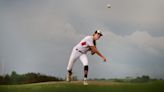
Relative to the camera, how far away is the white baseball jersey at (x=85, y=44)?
16.8 ft

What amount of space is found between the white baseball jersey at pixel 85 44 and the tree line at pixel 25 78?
49 centimetres

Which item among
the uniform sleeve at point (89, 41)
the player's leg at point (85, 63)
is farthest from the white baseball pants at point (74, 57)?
the uniform sleeve at point (89, 41)

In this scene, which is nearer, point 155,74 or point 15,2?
point 155,74

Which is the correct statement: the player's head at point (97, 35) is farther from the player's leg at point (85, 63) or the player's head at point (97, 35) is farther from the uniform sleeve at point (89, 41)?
the player's leg at point (85, 63)

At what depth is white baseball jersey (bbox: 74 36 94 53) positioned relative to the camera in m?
5.11

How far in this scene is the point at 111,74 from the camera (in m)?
5.21

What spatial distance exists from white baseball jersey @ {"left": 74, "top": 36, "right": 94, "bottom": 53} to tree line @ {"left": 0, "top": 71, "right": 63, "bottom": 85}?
0.49 m

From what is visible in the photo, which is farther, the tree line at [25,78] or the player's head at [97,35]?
the tree line at [25,78]

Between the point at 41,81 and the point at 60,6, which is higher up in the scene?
the point at 60,6

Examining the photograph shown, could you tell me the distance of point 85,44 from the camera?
5.14m

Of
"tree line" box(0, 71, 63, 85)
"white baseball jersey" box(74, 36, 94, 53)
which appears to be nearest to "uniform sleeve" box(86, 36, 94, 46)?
"white baseball jersey" box(74, 36, 94, 53)

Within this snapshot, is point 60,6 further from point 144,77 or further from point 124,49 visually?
point 144,77

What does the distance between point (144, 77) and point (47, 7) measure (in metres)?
1.58

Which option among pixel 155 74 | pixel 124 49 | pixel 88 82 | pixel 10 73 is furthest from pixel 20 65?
pixel 155 74
